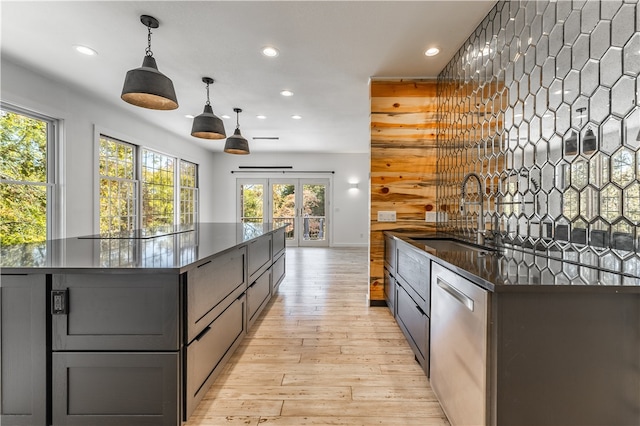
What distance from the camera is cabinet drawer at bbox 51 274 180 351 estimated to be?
1.30 m

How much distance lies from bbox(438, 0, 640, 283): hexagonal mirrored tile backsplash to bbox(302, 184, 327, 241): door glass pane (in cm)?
579

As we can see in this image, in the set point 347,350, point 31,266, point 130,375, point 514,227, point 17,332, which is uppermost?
point 514,227

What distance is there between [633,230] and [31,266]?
2.59 meters

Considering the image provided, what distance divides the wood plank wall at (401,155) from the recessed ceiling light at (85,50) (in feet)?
9.55

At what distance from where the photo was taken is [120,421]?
1328 mm

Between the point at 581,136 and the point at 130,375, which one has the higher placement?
the point at 581,136

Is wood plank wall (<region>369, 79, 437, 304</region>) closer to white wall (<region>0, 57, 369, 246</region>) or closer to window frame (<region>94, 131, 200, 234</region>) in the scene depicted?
window frame (<region>94, 131, 200, 234</region>)

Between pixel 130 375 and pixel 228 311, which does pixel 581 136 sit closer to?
pixel 228 311

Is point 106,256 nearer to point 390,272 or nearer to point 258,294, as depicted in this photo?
point 258,294

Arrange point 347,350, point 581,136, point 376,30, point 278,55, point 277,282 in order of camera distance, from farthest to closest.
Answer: point 277,282 < point 278,55 < point 376,30 < point 347,350 < point 581,136

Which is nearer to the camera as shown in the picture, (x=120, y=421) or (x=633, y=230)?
(x=633, y=230)

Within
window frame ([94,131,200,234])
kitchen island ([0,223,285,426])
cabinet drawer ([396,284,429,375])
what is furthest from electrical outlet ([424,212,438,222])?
window frame ([94,131,200,234])

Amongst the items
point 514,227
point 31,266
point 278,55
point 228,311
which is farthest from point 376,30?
point 31,266

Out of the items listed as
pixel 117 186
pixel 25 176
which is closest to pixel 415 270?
pixel 25 176
